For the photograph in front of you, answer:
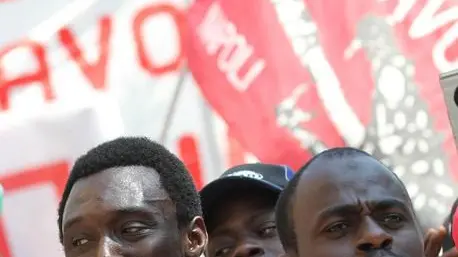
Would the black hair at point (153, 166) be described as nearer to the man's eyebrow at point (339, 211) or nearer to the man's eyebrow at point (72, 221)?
the man's eyebrow at point (72, 221)

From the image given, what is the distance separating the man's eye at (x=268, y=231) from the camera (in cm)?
165

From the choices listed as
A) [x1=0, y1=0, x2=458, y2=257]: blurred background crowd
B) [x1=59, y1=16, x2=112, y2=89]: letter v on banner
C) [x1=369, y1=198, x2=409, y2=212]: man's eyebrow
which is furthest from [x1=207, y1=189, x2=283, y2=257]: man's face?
[x1=59, y1=16, x2=112, y2=89]: letter v on banner

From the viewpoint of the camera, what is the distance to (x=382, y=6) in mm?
2211

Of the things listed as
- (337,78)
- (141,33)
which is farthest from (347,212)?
(141,33)

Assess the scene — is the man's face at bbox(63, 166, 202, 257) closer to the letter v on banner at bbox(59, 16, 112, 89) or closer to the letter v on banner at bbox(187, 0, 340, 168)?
the letter v on banner at bbox(187, 0, 340, 168)

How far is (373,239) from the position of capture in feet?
4.04

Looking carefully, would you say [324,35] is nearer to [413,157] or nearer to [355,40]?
[355,40]

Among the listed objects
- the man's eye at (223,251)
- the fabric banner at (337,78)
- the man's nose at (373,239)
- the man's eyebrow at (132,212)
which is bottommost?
the man's nose at (373,239)

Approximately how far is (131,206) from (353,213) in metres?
0.36

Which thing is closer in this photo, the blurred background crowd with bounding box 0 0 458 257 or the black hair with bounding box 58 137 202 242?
the black hair with bounding box 58 137 202 242

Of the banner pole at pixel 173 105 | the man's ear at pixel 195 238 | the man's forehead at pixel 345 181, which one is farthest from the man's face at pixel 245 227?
the banner pole at pixel 173 105

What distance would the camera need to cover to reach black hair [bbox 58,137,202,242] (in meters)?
1.50

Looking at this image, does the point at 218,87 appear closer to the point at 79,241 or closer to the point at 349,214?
the point at 79,241

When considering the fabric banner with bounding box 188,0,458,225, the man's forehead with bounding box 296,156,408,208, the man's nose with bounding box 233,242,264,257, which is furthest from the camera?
the fabric banner with bounding box 188,0,458,225
